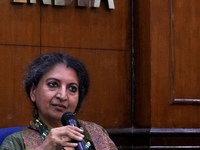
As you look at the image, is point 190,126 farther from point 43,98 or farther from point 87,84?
point 43,98

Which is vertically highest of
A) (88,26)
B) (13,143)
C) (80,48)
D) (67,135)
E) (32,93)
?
(88,26)

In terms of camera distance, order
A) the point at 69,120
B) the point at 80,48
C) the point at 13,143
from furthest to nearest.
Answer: the point at 80,48, the point at 13,143, the point at 69,120

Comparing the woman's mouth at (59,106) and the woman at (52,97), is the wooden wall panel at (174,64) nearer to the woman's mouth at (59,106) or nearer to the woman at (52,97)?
the woman at (52,97)

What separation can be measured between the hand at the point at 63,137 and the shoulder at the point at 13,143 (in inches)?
9.1

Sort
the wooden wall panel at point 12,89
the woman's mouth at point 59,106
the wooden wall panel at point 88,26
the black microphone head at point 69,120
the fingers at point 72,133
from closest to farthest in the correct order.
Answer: the fingers at point 72,133 → the black microphone head at point 69,120 → the woman's mouth at point 59,106 → the wooden wall panel at point 12,89 → the wooden wall panel at point 88,26

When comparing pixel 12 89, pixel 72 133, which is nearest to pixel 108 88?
pixel 12 89

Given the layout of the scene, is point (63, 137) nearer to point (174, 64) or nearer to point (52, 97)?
point (52, 97)

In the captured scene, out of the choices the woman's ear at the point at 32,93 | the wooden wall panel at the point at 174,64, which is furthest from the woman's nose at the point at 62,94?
the wooden wall panel at the point at 174,64

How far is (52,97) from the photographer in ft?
7.76

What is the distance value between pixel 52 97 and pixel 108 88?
1.57 metres

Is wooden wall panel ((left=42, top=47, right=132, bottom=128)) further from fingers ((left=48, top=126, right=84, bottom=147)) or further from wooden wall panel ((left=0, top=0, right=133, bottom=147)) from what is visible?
fingers ((left=48, top=126, right=84, bottom=147))

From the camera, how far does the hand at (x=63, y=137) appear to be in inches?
73.0

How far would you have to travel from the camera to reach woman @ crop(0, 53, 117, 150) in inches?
92.6

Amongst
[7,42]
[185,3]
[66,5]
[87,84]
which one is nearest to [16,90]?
[7,42]
